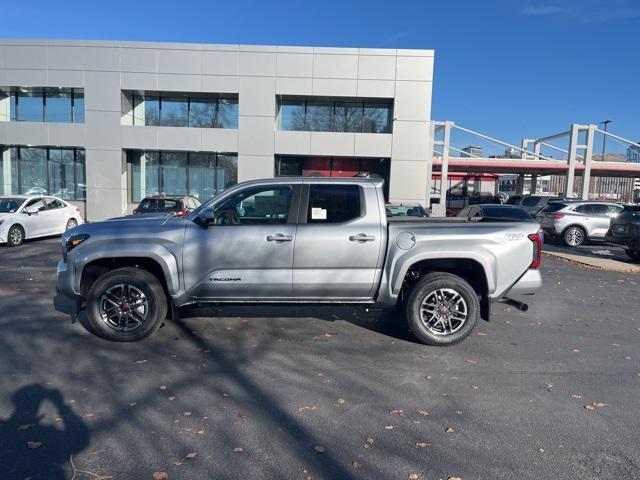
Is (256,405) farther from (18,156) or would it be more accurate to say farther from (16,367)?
(18,156)

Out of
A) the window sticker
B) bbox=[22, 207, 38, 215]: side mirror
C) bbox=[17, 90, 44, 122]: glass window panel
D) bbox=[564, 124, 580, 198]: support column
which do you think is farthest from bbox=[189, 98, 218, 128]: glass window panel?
bbox=[564, 124, 580, 198]: support column

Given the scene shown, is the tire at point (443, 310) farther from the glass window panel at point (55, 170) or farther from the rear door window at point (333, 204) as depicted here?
the glass window panel at point (55, 170)

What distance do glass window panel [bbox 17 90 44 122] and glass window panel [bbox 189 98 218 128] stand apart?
745cm

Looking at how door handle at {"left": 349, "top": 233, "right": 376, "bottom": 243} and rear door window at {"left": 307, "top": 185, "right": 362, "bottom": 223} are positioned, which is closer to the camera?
door handle at {"left": 349, "top": 233, "right": 376, "bottom": 243}

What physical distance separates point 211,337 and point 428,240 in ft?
9.11

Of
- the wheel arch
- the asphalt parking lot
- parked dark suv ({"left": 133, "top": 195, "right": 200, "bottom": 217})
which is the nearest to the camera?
the asphalt parking lot

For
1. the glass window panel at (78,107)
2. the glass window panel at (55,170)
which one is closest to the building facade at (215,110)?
the glass window panel at (78,107)

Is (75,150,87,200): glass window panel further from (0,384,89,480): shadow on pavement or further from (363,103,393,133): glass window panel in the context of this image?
(0,384,89,480): shadow on pavement

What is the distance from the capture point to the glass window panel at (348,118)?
23.3m

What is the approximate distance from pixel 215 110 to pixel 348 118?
6.68 metres

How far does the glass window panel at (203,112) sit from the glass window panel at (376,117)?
7.57 meters

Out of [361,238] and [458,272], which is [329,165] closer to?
[458,272]

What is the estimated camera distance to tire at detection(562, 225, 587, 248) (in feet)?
54.1

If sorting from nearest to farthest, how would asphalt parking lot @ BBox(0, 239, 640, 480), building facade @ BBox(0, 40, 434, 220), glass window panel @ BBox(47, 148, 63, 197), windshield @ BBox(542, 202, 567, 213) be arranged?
asphalt parking lot @ BBox(0, 239, 640, 480) → windshield @ BBox(542, 202, 567, 213) → building facade @ BBox(0, 40, 434, 220) → glass window panel @ BBox(47, 148, 63, 197)
